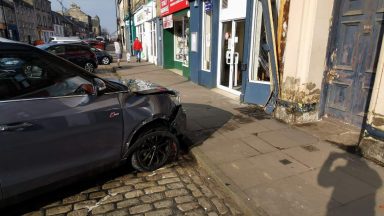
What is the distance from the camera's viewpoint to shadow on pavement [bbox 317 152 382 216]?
300 centimetres

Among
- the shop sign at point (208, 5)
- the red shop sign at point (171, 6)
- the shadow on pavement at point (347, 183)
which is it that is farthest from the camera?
the red shop sign at point (171, 6)

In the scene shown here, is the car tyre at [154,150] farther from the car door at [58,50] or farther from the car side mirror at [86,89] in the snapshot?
the car door at [58,50]

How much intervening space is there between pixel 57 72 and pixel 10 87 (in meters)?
0.50

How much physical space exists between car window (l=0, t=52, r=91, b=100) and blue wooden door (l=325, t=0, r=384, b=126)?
4.59m

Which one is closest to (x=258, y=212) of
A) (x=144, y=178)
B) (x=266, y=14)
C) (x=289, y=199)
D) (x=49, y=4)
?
(x=289, y=199)

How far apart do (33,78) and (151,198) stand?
191 cm

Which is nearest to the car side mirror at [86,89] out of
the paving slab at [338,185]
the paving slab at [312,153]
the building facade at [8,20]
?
the paving slab at [338,185]

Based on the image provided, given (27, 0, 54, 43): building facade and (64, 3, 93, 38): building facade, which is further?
(64, 3, 93, 38): building facade

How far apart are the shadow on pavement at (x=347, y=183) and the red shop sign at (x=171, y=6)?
29.2ft

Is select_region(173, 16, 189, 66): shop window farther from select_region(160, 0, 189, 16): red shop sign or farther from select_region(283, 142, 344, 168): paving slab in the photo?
select_region(283, 142, 344, 168): paving slab

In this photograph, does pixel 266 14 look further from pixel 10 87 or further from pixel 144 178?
pixel 10 87

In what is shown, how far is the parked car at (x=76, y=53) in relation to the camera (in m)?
14.3

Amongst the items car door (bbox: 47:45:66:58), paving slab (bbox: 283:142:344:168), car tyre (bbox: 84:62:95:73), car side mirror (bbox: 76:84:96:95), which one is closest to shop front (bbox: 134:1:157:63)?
car tyre (bbox: 84:62:95:73)

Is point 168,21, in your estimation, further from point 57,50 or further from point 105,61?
point 105,61
